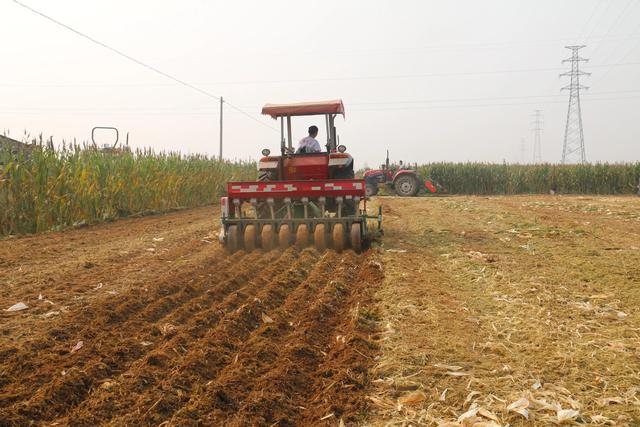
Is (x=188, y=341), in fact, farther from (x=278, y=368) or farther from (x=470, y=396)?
(x=470, y=396)

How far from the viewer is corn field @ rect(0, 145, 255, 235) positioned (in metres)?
11.2

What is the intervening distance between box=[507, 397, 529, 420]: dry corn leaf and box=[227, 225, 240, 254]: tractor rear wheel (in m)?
6.32

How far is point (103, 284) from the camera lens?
6383 mm

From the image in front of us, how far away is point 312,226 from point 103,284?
3.61 metres

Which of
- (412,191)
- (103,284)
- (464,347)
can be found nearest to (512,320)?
(464,347)

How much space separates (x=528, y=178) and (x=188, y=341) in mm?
34643

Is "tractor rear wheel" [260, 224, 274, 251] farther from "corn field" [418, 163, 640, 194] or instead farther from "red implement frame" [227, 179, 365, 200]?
Answer: "corn field" [418, 163, 640, 194]

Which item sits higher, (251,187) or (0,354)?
(251,187)

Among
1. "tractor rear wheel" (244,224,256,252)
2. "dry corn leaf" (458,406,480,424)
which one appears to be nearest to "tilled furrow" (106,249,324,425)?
"dry corn leaf" (458,406,480,424)

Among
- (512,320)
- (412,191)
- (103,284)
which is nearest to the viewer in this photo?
(512,320)

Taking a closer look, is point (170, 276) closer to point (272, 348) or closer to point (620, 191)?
point (272, 348)

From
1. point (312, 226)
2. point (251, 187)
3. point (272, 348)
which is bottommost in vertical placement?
point (272, 348)

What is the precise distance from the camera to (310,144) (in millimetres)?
10008

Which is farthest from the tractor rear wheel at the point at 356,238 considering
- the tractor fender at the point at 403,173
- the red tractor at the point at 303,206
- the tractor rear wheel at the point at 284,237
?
the tractor fender at the point at 403,173
